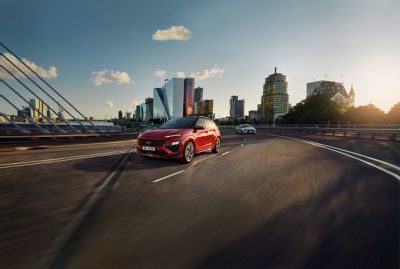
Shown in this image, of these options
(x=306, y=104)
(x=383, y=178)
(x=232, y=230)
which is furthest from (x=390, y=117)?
(x=232, y=230)

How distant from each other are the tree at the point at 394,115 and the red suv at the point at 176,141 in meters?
76.1

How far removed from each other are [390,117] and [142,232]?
8683 centimetres

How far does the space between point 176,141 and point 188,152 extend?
769mm

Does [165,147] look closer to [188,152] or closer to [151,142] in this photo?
[151,142]

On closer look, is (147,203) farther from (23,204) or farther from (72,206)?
(23,204)

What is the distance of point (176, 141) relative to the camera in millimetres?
7449

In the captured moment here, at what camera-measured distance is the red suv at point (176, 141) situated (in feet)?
24.2

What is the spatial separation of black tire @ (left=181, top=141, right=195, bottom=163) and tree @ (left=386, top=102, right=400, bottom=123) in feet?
252

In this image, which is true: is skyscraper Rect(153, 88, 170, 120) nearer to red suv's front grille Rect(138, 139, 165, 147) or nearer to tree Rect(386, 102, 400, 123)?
tree Rect(386, 102, 400, 123)

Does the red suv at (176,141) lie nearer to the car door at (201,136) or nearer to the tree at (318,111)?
the car door at (201,136)

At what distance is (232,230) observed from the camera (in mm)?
2871

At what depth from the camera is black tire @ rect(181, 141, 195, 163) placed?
7.65m

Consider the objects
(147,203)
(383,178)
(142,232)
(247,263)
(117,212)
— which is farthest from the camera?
(383,178)

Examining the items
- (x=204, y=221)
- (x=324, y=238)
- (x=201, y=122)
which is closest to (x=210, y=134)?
(x=201, y=122)
